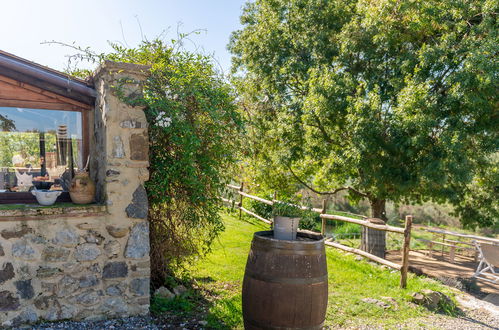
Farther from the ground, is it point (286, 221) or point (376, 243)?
point (286, 221)

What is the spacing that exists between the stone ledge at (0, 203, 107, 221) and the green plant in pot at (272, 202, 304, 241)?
1821 mm

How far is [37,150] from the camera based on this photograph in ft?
13.9

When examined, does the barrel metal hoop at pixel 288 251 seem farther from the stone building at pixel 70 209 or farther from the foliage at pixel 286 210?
the stone building at pixel 70 209

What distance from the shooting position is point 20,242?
360 cm

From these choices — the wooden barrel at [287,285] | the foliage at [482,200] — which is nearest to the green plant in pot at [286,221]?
the wooden barrel at [287,285]

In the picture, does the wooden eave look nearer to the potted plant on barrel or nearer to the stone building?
the stone building

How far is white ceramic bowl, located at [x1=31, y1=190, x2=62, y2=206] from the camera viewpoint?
382cm

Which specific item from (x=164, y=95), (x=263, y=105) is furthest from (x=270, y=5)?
(x=164, y=95)

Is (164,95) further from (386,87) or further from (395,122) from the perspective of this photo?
(386,87)

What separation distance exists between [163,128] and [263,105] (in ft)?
23.9

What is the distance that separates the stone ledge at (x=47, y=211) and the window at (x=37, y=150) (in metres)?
0.43

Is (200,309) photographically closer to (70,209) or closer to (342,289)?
(70,209)

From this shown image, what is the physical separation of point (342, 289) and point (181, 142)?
3444mm

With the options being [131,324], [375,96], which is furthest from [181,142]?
[375,96]
